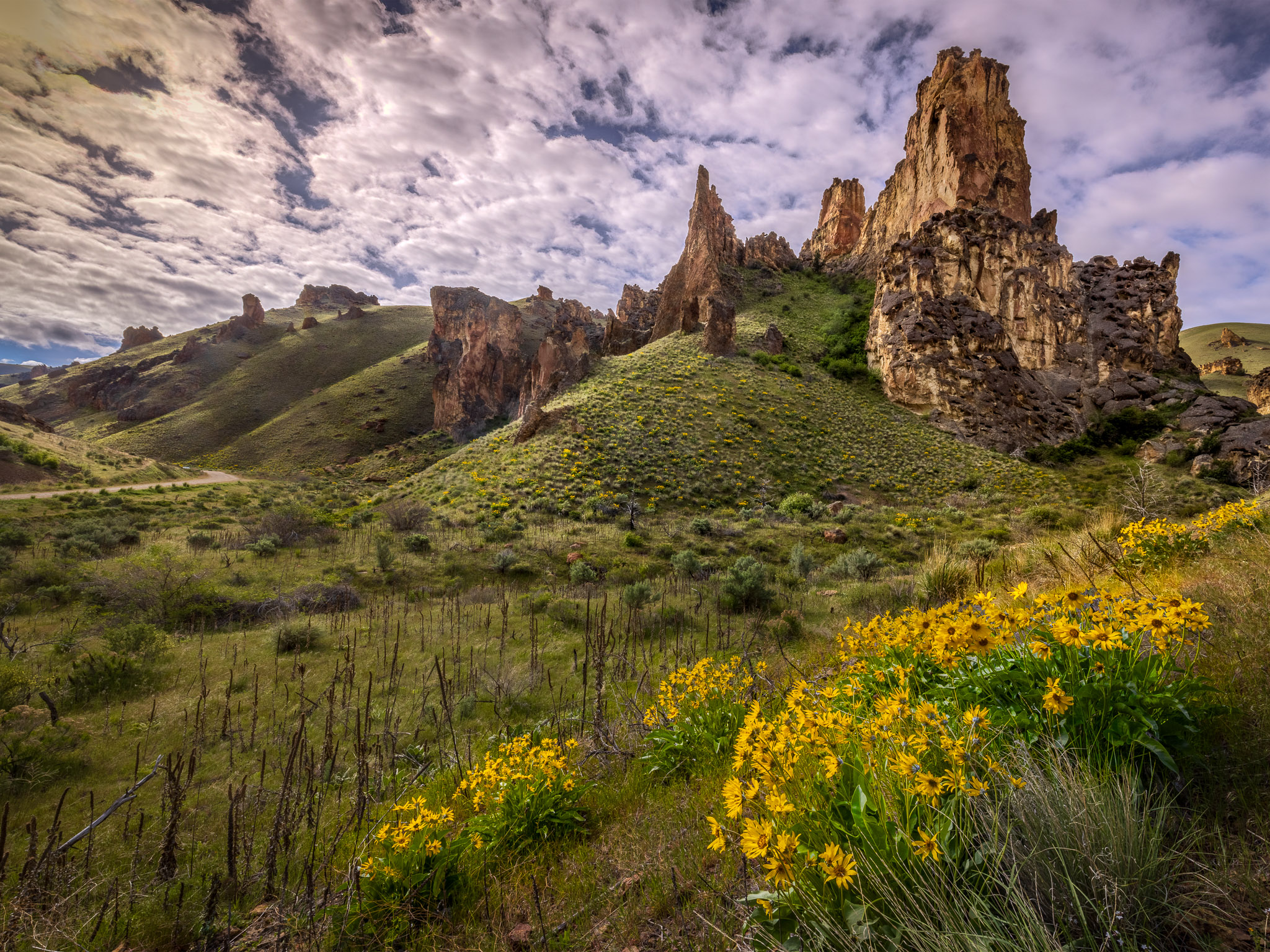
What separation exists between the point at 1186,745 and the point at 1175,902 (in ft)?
2.49

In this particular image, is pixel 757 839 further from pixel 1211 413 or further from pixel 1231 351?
pixel 1231 351

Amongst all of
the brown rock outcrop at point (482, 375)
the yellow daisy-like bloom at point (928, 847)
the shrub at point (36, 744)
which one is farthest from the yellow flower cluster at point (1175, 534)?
the brown rock outcrop at point (482, 375)

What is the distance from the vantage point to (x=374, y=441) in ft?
209

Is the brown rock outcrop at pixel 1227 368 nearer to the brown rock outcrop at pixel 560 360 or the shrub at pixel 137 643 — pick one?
the brown rock outcrop at pixel 560 360

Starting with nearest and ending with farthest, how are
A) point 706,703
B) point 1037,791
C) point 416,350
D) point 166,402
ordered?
point 1037,791, point 706,703, point 166,402, point 416,350

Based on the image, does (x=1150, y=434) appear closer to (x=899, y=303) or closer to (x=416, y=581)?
(x=899, y=303)

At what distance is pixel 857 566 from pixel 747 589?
335cm

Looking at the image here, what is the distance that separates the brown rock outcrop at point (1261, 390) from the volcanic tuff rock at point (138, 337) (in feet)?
562

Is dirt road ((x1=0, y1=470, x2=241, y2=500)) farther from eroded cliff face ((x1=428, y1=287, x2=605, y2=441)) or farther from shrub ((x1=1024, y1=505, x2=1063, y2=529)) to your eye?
shrub ((x1=1024, y1=505, x2=1063, y2=529))

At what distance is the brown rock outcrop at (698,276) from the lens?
42125mm

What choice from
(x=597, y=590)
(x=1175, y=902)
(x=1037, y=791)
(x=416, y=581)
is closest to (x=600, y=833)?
(x=1037, y=791)

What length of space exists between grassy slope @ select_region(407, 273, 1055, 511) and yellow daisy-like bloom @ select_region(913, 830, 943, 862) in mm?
17124

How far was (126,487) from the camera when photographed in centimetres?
2878

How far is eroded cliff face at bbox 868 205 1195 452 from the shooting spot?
34438 millimetres
